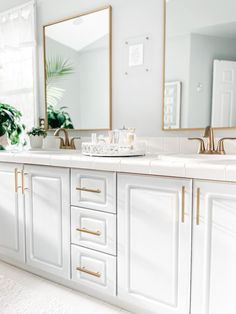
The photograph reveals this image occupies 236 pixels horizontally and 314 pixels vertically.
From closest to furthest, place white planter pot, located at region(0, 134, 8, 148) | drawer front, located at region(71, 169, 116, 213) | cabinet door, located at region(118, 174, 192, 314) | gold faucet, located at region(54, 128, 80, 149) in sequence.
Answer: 1. cabinet door, located at region(118, 174, 192, 314)
2. drawer front, located at region(71, 169, 116, 213)
3. gold faucet, located at region(54, 128, 80, 149)
4. white planter pot, located at region(0, 134, 8, 148)

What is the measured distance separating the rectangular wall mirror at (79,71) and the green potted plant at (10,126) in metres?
0.29

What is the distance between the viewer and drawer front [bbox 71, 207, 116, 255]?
1.78 metres

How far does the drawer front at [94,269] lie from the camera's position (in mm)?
1805

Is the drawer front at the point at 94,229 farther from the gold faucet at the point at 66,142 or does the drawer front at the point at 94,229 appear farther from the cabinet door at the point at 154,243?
the gold faucet at the point at 66,142

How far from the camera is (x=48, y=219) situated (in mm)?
2078

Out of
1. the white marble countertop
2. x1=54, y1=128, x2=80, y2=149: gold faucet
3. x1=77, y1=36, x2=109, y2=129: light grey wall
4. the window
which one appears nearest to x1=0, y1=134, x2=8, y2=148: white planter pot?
the window

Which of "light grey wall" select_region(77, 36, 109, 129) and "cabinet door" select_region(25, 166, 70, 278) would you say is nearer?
"cabinet door" select_region(25, 166, 70, 278)

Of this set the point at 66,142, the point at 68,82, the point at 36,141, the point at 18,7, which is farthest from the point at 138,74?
the point at 18,7

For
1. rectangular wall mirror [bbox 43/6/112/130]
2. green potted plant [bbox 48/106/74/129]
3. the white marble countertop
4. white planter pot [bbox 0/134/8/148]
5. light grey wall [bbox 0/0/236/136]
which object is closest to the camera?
the white marble countertop

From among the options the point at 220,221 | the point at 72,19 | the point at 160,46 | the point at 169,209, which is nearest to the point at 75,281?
the point at 169,209

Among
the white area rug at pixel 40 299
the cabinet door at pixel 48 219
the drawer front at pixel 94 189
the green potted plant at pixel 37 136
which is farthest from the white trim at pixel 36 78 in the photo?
the white area rug at pixel 40 299

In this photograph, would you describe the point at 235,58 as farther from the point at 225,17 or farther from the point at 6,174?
the point at 6,174

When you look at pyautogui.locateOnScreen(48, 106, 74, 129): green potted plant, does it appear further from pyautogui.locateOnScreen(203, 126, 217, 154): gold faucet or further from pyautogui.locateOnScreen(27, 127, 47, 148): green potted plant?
pyautogui.locateOnScreen(203, 126, 217, 154): gold faucet

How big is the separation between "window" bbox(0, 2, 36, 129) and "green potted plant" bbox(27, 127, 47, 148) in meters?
0.26
